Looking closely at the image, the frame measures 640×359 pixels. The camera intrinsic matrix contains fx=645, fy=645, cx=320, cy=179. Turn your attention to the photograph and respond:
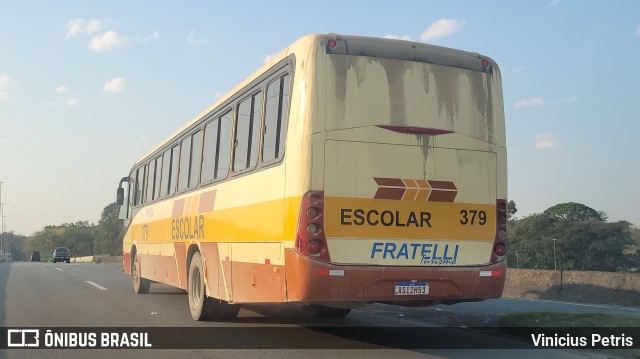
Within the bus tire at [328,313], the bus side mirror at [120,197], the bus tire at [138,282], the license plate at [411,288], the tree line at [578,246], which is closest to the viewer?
the license plate at [411,288]

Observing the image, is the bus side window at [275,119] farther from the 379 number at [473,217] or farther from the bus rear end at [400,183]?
the 379 number at [473,217]

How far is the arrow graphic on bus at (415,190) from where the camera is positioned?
762 cm

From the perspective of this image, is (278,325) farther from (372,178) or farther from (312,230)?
(372,178)

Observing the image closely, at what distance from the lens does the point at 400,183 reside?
25.2 ft

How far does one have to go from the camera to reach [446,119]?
8.10m

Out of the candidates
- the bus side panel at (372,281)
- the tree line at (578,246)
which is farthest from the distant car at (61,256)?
the bus side panel at (372,281)

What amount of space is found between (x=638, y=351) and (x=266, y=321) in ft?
18.7

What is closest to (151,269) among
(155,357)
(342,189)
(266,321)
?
(266,321)

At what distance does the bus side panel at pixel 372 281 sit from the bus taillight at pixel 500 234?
0.80ft

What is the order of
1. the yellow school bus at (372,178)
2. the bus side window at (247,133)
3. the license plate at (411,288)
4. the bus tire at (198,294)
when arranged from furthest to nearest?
the bus tire at (198,294) → the bus side window at (247,133) → the license plate at (411,288) → the yellow school bus at (372,178)

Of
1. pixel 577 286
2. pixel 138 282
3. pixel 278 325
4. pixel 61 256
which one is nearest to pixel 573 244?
pixel 577 286

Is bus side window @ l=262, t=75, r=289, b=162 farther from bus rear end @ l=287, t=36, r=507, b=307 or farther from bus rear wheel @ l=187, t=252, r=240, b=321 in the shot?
bus rear wheel @ l=187, t=252, r=240, b=321

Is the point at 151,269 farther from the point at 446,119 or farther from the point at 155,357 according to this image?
the point at 446,119

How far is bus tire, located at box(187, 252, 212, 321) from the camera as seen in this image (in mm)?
10602
